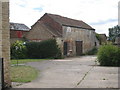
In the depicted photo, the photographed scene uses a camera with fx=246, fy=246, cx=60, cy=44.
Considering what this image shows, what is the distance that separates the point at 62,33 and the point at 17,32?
9.17 m

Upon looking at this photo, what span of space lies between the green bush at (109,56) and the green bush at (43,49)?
48.9ft

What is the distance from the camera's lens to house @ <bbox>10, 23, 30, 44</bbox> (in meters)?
43.1

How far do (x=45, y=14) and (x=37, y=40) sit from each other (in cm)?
641

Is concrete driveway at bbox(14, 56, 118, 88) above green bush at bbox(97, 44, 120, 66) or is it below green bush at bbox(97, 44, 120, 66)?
below

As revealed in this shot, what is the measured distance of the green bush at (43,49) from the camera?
1494 inches

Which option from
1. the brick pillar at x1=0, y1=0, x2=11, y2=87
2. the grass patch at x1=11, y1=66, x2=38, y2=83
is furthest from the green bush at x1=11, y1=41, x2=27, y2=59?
the brick pillar at x1=0, y1=0, x2=11, y2=87

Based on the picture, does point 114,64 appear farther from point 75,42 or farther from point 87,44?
point 87,44

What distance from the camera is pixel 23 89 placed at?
998cm

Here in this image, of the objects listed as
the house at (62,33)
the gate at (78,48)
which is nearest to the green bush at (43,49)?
the house at (62,33)

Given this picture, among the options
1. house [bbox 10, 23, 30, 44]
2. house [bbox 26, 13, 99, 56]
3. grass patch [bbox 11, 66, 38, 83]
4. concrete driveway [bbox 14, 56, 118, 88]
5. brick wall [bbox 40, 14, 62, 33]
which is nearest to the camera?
concrete driveway [bbox 14, 56, 118, 88]

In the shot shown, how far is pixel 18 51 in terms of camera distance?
117 ft

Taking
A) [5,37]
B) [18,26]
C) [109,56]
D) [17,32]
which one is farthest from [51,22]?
[5,37]

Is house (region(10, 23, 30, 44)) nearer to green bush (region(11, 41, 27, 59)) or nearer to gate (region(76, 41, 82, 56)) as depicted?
green bush (region(11, 41, 27, 59))

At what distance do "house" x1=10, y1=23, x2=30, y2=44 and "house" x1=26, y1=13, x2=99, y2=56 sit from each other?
2.01m
